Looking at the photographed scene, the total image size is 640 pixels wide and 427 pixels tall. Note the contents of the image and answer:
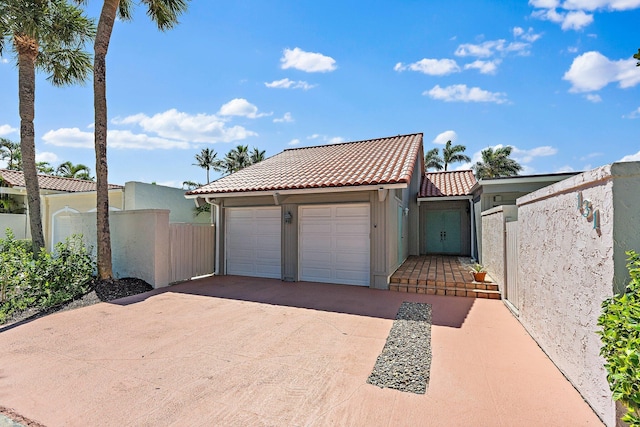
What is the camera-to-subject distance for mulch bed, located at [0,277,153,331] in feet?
21.8

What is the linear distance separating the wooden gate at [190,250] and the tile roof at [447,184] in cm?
1024

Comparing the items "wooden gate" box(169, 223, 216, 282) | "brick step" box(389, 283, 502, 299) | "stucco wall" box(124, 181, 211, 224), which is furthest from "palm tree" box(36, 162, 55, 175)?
"brick step" box(389, 283, 502, 299)

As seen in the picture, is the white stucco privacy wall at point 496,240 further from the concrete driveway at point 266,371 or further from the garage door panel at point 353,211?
the garage door panel at point 353,211

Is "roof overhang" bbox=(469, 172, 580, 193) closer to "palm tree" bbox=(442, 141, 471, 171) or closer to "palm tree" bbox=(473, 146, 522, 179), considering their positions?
"palm tree" bbox=(473, 146, 522, 179)

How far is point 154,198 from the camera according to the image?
17.0 m

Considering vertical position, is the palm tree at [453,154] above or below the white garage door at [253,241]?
above

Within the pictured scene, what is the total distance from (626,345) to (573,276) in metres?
1.56

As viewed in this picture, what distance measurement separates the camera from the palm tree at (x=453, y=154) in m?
36.7

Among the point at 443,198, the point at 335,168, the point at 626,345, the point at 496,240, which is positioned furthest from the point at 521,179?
the point at 626,345

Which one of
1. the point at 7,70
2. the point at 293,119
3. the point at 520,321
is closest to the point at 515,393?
the point at 520,321

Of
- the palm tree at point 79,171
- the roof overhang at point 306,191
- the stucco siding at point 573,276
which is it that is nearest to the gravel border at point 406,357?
the stucco siding at point 573,276

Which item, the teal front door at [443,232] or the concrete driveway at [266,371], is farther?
the teal front door at [443,232]

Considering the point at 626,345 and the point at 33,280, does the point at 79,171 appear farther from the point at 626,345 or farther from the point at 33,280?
the point at 626,345

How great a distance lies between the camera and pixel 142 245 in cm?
949
